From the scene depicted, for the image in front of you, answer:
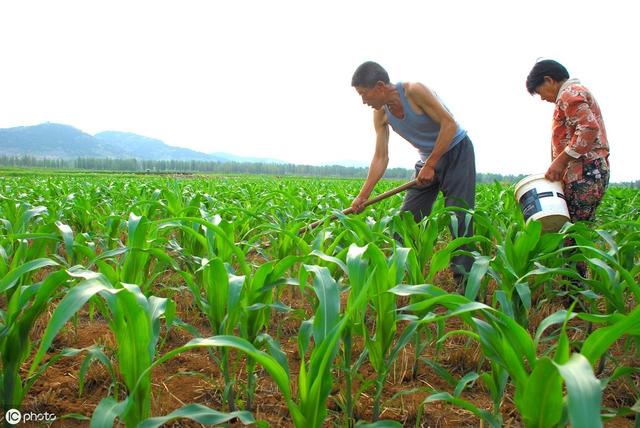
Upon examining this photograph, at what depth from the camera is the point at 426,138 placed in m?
3.65

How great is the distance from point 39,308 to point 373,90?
2726mm

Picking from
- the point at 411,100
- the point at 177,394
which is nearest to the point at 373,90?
the point at 411,100

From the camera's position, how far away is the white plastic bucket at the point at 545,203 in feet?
9.50

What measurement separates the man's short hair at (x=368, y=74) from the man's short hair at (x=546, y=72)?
1.16 meters

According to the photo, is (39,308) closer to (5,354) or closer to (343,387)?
(5,354)

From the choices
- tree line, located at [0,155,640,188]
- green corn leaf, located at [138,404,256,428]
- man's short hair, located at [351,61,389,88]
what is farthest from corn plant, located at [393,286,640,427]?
tree line, located at [0,155,640,188]

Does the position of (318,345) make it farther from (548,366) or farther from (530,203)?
(530,203)

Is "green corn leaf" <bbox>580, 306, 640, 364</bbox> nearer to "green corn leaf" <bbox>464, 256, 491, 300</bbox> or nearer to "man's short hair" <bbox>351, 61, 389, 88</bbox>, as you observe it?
"green corn leaf" <bbox>464, 256, 491, 300</bbox>

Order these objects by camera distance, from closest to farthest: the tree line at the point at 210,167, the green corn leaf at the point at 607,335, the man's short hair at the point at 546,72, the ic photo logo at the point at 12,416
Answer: the green corn leaf at the point at 607,335 < the ic photo logo at the point at 12,416 < the man's short hair at the point at 546,72 < the tree line at the point at 210,167

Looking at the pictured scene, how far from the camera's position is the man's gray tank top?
11.4 ft

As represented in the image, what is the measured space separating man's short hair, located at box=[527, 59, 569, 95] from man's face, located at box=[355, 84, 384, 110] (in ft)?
3.79

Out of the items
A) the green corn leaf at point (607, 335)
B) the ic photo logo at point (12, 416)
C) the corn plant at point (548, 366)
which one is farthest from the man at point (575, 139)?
the ic photo logo at point (12, 416)

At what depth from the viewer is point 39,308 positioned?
124cm

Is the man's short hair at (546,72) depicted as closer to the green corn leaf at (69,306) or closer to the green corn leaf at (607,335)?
the green corn leaf at (607,335)
